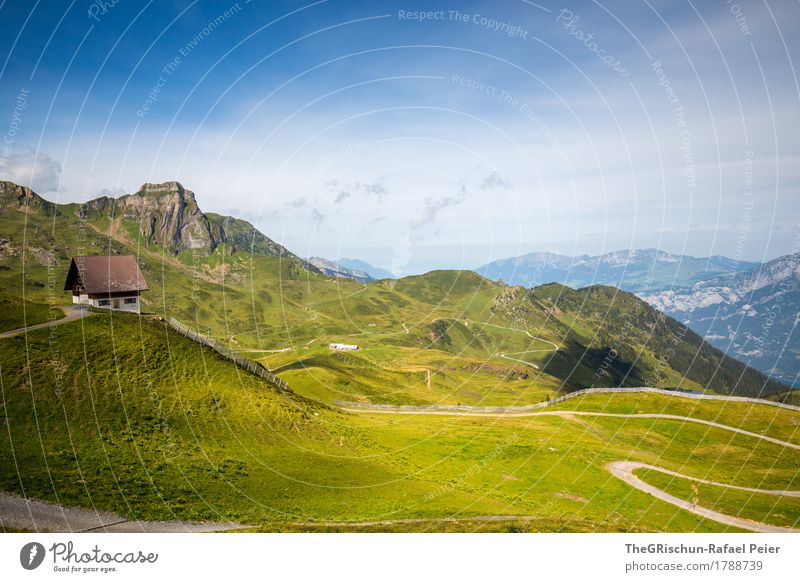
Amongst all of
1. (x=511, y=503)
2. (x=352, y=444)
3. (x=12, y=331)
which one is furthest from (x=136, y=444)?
(x=511, y=503)

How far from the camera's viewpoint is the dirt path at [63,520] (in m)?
33.1

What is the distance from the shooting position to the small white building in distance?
219 ft

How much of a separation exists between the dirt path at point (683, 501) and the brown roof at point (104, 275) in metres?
75.1

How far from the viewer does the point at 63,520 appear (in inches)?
1336

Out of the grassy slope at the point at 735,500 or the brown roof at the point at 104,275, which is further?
the brown roof at the point at 104,275

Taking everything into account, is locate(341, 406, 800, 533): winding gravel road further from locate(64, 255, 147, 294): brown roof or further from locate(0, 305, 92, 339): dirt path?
locate(0, 305, 92, 339): dirt path

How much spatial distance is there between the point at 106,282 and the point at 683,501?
83.1 metres

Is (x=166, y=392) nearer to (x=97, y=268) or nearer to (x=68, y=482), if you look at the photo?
(x=68, y=482)

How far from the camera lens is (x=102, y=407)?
49.0m

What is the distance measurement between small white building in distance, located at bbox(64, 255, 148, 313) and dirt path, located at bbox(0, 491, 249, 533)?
3697 centimetres

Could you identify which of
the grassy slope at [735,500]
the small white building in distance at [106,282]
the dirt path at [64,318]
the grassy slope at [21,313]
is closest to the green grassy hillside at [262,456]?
the grassy slope at [21,313]

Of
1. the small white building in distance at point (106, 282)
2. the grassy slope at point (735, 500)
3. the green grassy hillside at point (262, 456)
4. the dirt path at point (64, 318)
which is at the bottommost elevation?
the grassy slope at point (735, 500)

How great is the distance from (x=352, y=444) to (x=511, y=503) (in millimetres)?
20847

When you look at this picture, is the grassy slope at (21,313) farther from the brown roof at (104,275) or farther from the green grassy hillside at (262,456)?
the brown roof at (104,275)
